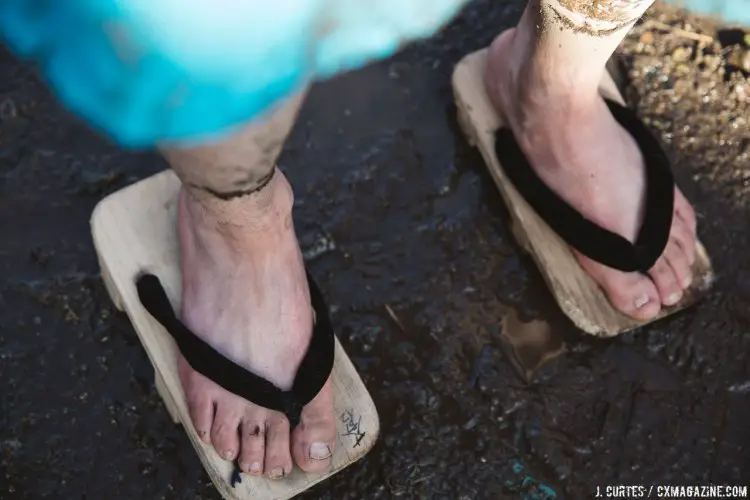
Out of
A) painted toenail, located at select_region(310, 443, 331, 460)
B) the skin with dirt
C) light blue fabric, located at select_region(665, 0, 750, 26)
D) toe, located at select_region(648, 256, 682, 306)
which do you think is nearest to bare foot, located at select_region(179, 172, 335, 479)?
painted toenail, located at select_region(310, 443, 331, 460)

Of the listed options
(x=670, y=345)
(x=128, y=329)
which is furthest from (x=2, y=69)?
(x=670, y=345)

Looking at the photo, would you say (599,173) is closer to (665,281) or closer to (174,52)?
(665,281)

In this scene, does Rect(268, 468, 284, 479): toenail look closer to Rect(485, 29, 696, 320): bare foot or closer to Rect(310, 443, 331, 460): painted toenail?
Rect(310, 443, 331, 460): painted toenail

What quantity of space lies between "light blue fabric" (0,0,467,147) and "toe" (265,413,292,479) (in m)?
0.51

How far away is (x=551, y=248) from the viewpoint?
125 centimetres

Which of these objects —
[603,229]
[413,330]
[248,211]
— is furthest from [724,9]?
[248,211]

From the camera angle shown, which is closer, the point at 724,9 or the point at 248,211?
the point at 248,211

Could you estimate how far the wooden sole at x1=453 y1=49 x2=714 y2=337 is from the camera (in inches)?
48.3

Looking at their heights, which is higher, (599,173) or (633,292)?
(599,173)

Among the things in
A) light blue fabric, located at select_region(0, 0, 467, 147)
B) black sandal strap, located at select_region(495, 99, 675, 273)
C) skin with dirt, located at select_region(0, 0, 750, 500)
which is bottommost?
skin with dirt, located at select_region(0, 0, 750, 500)

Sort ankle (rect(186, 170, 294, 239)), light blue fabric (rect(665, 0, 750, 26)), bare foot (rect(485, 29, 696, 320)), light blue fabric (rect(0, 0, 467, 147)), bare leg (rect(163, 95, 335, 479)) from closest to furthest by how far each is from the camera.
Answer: light blue fabric (rect(0, 0, 467, 147)), ankle (rect(186, 170, 294, 239)), bare leg (rect(163, 95, 335, 479)), bare foot (rect(485, 29, 696, 320)), light blue fabric (rect(665, 0, 750, 26))

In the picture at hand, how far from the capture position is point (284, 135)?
82 cm

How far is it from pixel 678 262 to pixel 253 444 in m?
0.64

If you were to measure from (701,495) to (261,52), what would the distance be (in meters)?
0.95
